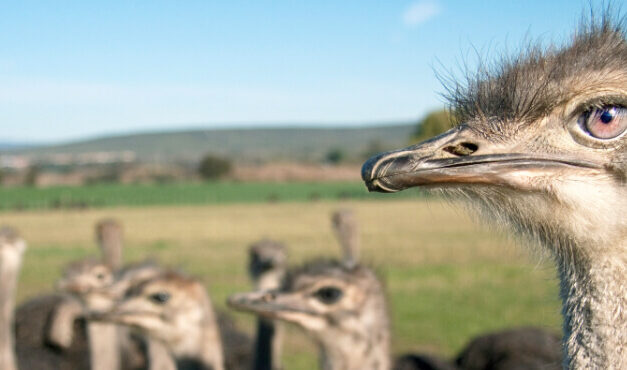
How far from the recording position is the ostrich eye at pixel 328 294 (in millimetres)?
4191

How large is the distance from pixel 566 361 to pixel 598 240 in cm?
33

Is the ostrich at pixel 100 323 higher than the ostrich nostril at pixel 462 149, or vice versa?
the ostrich nostril at pixel 462 149

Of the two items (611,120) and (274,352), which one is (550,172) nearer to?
(611,120)

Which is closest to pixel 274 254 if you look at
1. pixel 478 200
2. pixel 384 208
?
pixel 478 200

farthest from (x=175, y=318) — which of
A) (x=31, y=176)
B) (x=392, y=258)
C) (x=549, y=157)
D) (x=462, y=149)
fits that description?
(x=31, y=176)

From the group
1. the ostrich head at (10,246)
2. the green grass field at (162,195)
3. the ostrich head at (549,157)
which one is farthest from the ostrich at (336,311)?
the green grass field at (162,195)

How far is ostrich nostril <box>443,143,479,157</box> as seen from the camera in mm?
2201

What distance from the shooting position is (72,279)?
263 inches

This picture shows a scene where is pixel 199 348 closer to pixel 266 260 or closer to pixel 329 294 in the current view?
pixel 329 294

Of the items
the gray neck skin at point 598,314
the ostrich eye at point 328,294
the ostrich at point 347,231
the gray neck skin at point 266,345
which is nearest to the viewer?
the gray neck skin at point 598,314

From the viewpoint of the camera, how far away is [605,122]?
2066 mm

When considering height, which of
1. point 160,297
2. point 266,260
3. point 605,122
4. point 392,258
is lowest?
point 392,258

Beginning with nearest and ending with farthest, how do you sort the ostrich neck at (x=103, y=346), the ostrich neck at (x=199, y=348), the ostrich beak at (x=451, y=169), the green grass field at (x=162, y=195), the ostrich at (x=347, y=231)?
the ostrich beak at (x=451, y=169)
the ostrich neck at (x=199, y=348)
the ostrich neck at (x=103, y=346)
the ostrich at (x=347, y=231)
the green grass field at (x=162, y=195)

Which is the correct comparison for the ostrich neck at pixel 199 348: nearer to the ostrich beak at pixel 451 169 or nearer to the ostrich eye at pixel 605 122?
the ostrich beak at pixel 451 169
